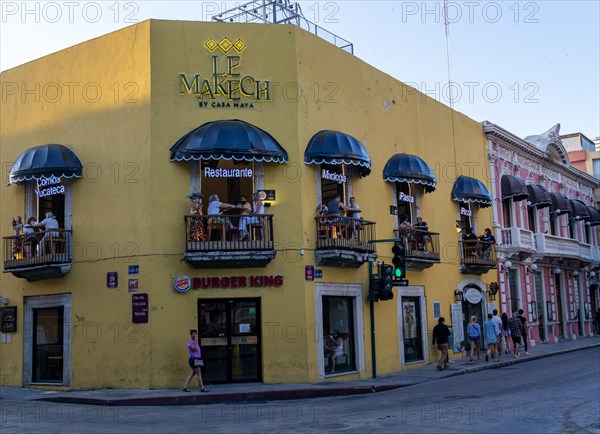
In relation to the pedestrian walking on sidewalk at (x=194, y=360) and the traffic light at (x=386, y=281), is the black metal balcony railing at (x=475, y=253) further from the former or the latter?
the pedestrian walking on sidewalk at (x=194, y=360)

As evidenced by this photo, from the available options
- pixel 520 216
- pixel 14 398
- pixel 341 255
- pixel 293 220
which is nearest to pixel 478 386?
pixel 341 255

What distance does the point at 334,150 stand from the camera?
19.4m

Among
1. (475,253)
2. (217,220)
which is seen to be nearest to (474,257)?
(475,253)

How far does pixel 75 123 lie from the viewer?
66.3ft

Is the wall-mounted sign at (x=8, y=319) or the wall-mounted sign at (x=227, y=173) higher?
the wall-mounted sign at (x=227, y=173)

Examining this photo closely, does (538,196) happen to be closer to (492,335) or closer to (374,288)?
(492,335)

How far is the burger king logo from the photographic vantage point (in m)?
18.2

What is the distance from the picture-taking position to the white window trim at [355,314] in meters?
19.0

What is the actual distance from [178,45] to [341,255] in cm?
718

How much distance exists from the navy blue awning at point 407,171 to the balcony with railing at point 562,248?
458 inches

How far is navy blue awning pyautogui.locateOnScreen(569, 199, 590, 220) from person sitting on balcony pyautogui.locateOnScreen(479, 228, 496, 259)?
11342mm

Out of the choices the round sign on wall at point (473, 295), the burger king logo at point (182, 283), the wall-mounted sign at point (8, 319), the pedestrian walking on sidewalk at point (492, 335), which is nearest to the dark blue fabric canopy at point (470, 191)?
the round sign on wall at point (473, 295)

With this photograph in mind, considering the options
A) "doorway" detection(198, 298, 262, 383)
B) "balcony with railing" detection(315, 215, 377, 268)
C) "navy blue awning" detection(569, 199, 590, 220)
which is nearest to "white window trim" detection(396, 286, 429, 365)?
"balcony with railing" detection(315, 215, 377, 268)

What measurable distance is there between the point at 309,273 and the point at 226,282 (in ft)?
7.33
